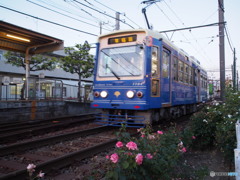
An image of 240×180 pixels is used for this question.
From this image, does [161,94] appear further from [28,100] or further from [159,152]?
[28,100]

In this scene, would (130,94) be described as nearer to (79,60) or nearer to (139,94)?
(139,94)

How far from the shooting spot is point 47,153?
508 centimetres

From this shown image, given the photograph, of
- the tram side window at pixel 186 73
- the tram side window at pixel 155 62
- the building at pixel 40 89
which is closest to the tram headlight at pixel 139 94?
the tram side window at pixel 155 62

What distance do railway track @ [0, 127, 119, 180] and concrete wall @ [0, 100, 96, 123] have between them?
16.0 feet

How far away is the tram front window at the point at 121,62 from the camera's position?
7250 millimetres

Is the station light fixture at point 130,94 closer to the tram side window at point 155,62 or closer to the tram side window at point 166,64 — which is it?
the tram side window at point 155,62

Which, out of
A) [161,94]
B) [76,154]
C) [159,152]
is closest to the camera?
[159,152]

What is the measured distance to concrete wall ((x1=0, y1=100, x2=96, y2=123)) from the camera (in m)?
10.0

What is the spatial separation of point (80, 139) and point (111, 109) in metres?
1.80

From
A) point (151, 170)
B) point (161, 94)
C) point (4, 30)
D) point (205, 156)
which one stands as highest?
point (4, 30)

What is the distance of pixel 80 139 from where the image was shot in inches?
258

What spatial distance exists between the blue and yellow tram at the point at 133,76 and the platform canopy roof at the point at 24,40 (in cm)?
428

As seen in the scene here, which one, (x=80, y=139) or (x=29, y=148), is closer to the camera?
(x=29, y=148)

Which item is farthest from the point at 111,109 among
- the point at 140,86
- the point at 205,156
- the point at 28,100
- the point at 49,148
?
the point at 28,100
